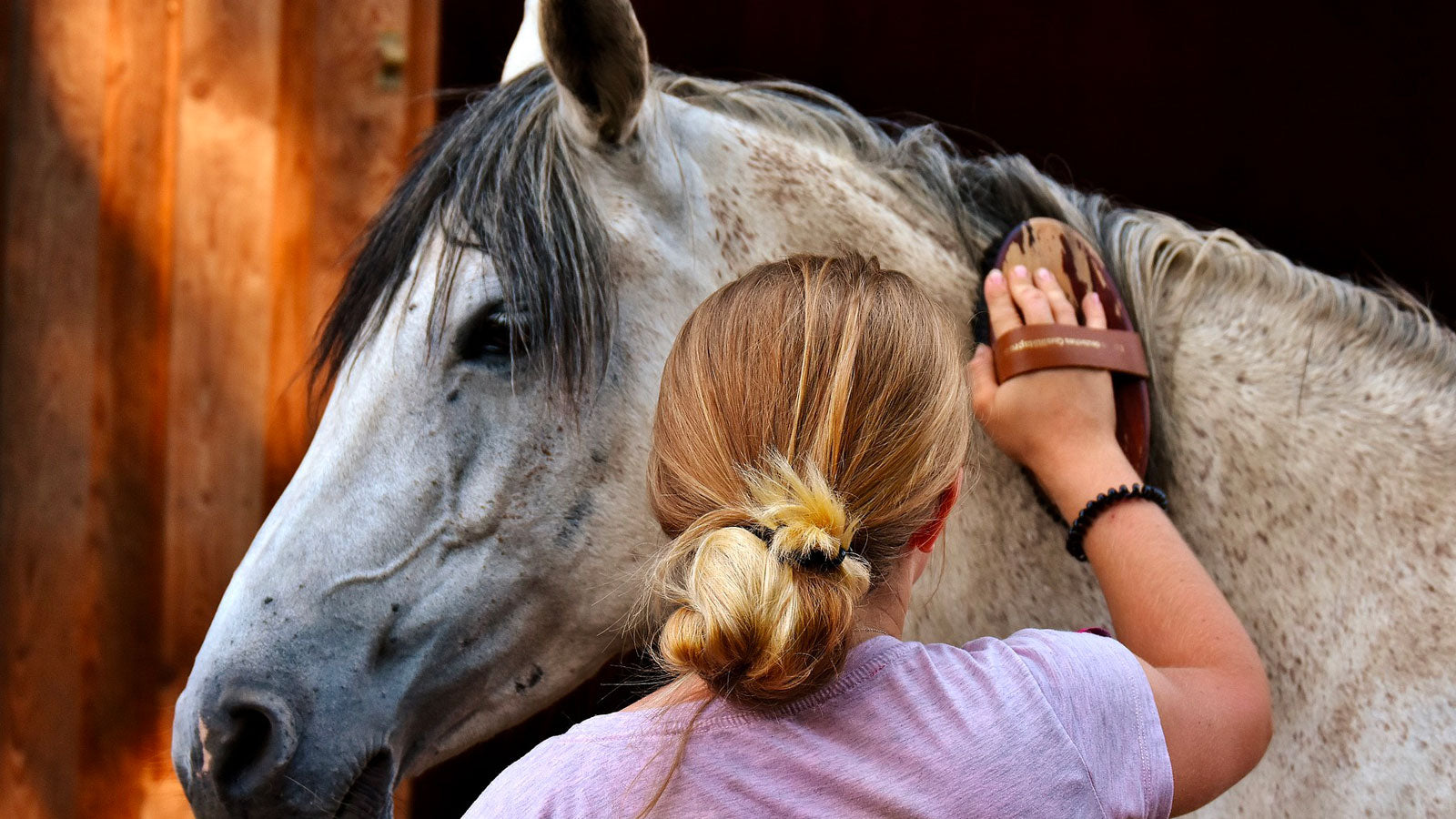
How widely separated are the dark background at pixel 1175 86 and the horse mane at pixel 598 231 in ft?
2.45

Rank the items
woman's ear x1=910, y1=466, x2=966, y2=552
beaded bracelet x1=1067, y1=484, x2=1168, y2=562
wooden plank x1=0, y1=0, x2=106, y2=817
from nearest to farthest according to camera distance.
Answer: woman's ear x1=910, y1=466, x2=966, y2=552
beaded bracelet x1=1067, y1=484, x2=1168, y2=562
wooden plank x1=0, y1=0, x2=106, y2=817

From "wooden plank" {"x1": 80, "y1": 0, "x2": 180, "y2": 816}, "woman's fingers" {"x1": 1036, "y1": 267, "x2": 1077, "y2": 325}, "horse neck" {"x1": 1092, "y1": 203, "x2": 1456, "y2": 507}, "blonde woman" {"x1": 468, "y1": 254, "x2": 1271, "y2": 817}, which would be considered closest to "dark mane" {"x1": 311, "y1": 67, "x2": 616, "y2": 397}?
"blonde woman" {"x1": 468, "y1": 254, "x2": 1271, "y2": 817}

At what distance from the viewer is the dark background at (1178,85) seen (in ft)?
6.53

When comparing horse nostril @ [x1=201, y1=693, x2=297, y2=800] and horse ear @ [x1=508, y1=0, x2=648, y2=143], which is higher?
horse ear @ [x1=508, y1=0, x2=648, y2=143]

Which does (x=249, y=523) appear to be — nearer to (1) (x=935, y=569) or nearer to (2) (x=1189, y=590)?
(1) (x=935, y=569)

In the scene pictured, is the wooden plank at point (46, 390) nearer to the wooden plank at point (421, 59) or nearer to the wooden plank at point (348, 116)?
the wooden plank at point (348, 116)

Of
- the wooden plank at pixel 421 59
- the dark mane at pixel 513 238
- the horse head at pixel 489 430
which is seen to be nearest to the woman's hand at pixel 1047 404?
the horse head at pixel 489 430

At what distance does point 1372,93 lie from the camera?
6.53 ft

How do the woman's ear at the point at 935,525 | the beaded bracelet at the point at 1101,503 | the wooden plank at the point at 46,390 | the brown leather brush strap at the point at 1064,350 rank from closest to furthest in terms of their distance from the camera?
the woman's ear at the point at 935,525, the beaded bracelet at the point at 1101,503, the brown leather brush strap at the point at 1064,350, the wooden plank at the point at 46,390

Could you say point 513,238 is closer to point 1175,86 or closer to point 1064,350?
point 1064,350

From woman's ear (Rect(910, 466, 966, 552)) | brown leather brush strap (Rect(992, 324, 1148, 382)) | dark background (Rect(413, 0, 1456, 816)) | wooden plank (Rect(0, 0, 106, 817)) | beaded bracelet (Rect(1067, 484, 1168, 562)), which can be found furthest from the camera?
wooden plank (Rect(0, 0, 106, 817))

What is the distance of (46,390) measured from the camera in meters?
2.11

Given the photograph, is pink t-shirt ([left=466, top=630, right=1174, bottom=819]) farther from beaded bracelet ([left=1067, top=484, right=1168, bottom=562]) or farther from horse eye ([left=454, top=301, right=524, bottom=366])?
horse eye ([left=454, top=301, right=524, bottom=366])

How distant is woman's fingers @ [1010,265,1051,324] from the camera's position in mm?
1101
